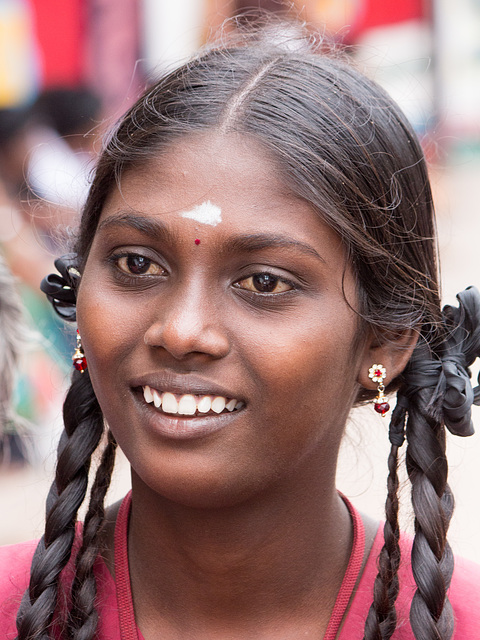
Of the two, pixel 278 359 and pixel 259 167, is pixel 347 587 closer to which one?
pixel 278 359

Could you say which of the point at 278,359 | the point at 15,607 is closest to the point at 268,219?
the point at 278,359

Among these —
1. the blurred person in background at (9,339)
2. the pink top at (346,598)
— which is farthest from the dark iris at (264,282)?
the blurred person in background at (9,339)

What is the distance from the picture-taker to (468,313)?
2.21m

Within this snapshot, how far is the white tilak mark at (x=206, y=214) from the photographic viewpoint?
1.92 metres

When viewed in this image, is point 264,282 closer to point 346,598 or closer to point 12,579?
point 346,598

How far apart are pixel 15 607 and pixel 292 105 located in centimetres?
138

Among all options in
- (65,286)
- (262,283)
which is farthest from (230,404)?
(65,286)

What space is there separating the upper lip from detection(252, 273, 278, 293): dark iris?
233 mm

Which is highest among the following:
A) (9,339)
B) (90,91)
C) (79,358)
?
(90,91)

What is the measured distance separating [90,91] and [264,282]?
4.59 metres

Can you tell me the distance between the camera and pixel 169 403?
191cm

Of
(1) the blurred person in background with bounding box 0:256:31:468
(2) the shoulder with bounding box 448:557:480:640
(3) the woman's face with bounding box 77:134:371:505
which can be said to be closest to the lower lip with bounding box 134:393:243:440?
(3) the woman's face with bounding box 77:134:371:505

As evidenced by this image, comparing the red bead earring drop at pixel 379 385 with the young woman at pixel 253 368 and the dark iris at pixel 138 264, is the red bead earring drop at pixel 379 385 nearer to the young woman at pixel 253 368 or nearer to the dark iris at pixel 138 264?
the young woman at pixel 253 368

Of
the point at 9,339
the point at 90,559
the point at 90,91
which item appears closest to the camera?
the point at 90,559
